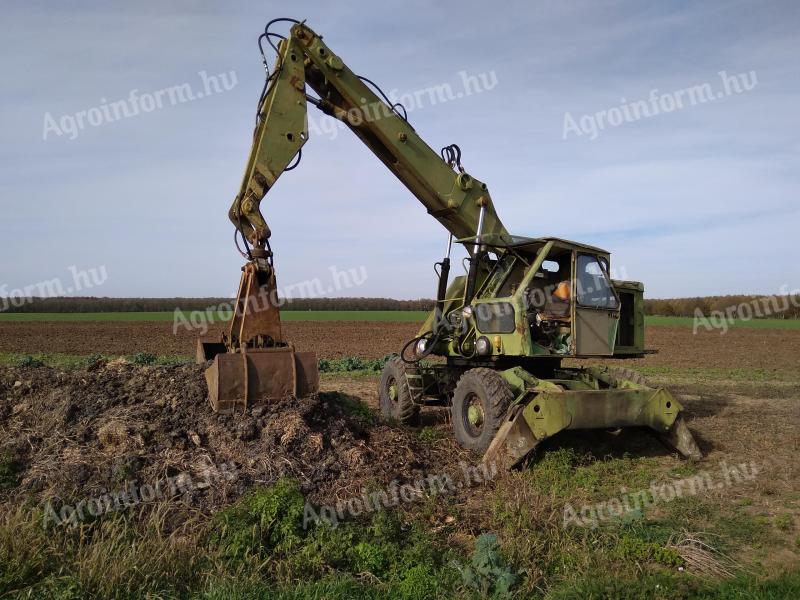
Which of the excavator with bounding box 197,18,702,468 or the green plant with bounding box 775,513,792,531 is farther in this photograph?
the excavator with bounding box 197,18,702,468

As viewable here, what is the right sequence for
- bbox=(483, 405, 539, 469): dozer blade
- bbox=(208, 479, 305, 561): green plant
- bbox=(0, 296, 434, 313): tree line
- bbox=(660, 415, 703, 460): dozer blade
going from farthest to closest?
bbox=(0, 296, 434, 313): tree line < bbox=(660, 415, 703, 460): dozer blade < bbox=(483, 405, 539, 469): dozer blade < bbox=(208, 479, 305, 561): green plant

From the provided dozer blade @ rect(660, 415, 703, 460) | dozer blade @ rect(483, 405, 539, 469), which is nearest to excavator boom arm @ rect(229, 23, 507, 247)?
dozer blade @ rect(483, 405, 539, 469)

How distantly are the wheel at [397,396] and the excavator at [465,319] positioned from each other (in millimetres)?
22

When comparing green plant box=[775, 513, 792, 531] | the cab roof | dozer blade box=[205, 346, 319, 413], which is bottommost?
green plant box=[775, 513, 792, 531]

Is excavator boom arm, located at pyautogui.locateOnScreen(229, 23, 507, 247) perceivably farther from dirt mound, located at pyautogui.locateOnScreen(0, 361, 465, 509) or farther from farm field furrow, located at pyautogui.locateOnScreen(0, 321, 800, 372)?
farm field furrow, located at pyautogui.locateOnScreen(0, 321, 800, 372)

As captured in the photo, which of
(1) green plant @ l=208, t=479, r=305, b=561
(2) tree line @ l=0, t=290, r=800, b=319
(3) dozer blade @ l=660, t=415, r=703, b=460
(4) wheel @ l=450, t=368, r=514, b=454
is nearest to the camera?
(1) green plant @ l=208, t=479, r=305, b=561

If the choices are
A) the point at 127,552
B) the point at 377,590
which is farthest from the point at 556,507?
the point at 127,552

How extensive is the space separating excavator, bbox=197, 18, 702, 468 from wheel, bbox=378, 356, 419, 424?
0.02m

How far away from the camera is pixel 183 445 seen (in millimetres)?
5773

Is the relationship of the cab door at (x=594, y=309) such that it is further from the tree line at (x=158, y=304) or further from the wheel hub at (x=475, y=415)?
the tree line at (x=158, y=304)

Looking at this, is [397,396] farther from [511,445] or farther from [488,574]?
[488,574]

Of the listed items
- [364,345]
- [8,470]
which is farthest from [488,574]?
[364,345]

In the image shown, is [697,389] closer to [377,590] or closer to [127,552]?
[377,590]

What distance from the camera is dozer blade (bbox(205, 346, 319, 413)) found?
6230 mm
